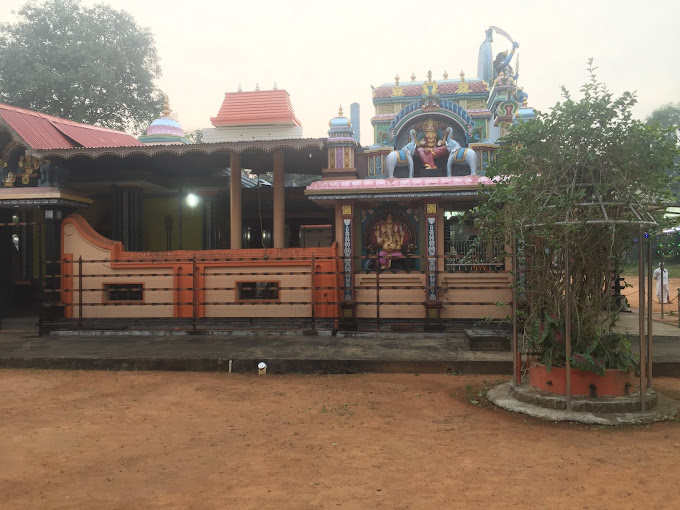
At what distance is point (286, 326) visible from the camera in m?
11.0

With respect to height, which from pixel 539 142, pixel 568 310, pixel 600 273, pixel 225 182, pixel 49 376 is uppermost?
pixel 225 182

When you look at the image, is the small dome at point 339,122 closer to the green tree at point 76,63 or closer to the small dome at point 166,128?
the small dome at point 166,128

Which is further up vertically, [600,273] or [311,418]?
[600,273]

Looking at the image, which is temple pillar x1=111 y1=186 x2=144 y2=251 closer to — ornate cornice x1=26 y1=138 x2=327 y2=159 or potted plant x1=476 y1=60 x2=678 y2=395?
ornate cornice x1=26 y1=138 x2=327 y2=159

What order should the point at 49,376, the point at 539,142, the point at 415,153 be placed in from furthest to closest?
the point at 415,153 → the point at 49,376 → the point at 539,142

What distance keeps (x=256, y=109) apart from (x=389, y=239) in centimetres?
613

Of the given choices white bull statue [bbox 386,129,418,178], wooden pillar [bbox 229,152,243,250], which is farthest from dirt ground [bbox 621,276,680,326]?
wooden pillar [bbox 229,152,243,250]

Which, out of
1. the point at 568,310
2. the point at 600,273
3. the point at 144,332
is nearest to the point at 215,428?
the point at 568,310

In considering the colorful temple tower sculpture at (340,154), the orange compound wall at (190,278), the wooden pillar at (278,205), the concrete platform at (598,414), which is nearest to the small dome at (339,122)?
the colorful temple tower sculpture at (340,154)

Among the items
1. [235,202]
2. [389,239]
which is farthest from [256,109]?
[389,239]

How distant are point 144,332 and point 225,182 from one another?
531 centimetres

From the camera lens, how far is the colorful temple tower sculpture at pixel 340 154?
464 inches

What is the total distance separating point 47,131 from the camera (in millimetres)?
12320

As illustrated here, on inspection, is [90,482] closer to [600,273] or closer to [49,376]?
[49,376]
